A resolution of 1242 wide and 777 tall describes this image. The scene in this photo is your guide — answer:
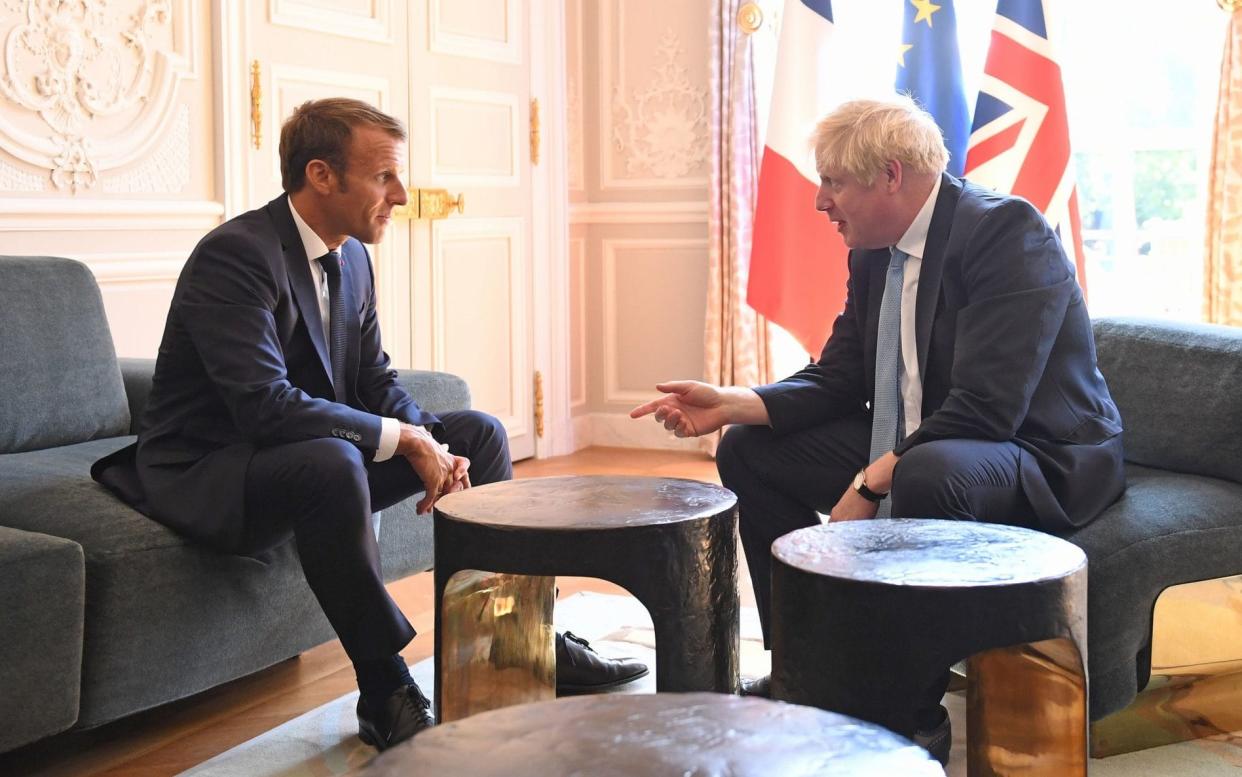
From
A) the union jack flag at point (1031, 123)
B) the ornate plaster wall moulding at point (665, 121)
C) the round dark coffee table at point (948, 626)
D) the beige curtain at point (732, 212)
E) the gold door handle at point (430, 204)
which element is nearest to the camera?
the round dark coffee table at point (948, 626)

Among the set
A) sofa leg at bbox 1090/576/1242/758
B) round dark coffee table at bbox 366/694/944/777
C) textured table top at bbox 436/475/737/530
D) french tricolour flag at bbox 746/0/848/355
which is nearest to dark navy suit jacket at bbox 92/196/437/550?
textured table top at bbox 436/475/737/530

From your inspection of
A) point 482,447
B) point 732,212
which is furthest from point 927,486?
point 732,212

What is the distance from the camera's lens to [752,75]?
4.84 m

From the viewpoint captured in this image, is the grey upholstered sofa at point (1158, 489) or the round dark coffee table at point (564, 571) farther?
the grey upholstered sofa at point (1158, 489)

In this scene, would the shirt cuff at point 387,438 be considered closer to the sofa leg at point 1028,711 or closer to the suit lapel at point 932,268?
the suit lapel at point 932,268

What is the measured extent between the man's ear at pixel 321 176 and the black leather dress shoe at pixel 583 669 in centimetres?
89

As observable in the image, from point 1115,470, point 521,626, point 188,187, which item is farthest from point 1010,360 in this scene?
point 188,187

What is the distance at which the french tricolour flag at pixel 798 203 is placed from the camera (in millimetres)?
4574

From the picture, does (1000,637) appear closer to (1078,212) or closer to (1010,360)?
(1010,360)

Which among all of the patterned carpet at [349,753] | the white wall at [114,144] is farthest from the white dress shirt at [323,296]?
the white wall at [114,144]

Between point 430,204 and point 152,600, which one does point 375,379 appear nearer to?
point 152,600

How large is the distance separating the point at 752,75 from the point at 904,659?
140 inches

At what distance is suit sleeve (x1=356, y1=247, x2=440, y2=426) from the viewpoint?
2559mm

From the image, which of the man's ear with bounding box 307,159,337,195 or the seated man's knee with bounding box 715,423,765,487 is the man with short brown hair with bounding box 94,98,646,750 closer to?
the man's ear with bounding box 307,159,337,195
